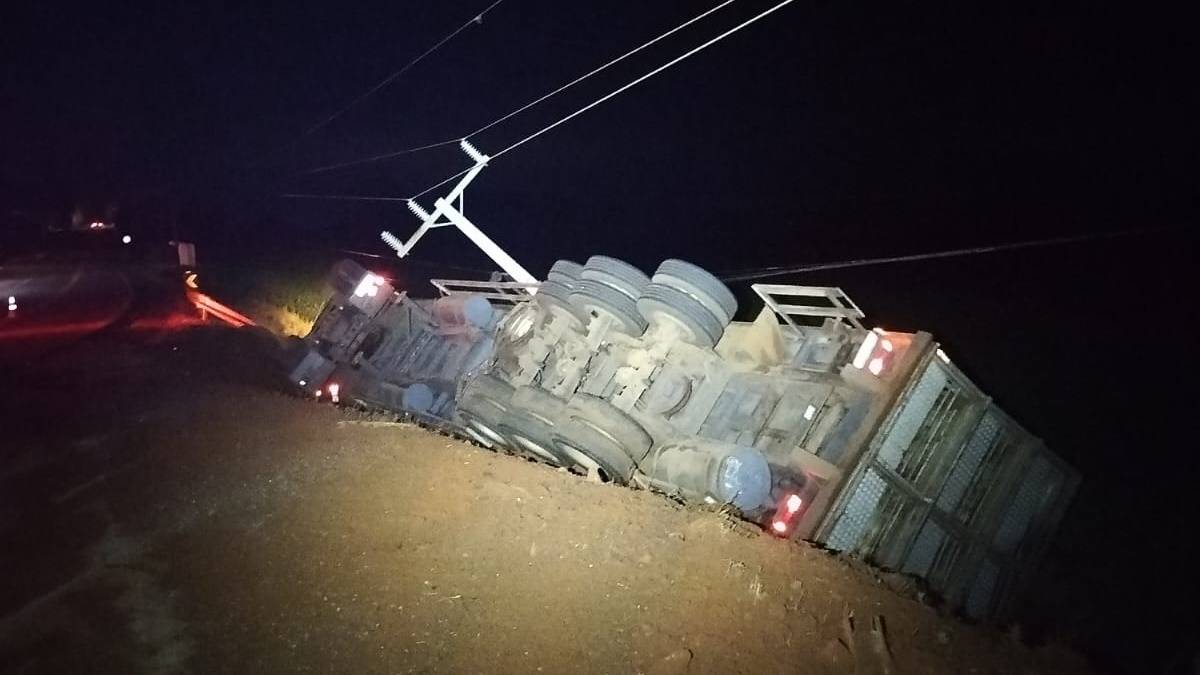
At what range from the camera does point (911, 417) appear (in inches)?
293

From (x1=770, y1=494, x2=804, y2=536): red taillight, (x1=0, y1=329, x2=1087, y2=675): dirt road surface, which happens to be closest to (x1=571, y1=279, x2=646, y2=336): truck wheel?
(x1=0, y1=329, x2=1087, y2=675): dirt road surface

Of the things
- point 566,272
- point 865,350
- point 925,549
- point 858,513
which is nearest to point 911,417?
point 865,350

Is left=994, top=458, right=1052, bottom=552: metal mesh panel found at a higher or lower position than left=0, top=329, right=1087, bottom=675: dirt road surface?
higher

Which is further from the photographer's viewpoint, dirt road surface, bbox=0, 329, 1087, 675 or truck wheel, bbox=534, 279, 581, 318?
truck wheel, bbox=534, 279, 581, 318

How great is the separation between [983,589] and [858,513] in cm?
244

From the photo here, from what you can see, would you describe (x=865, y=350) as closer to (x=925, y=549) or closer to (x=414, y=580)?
(x=925, y=549)

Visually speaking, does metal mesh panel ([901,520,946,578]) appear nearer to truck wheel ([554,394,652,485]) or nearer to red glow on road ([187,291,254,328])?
truck wheel ([554,394,652,485])

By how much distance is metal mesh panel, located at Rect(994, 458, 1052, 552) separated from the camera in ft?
27.8

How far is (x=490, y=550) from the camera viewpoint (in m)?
6.07

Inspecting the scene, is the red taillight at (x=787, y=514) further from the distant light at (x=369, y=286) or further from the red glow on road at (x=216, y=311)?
the red glow on road at (x=216, y=311)

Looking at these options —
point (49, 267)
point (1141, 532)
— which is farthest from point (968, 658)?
point (49, 267)

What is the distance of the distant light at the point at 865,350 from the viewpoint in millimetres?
7418

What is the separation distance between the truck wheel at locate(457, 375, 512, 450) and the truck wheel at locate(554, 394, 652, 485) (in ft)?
3.44

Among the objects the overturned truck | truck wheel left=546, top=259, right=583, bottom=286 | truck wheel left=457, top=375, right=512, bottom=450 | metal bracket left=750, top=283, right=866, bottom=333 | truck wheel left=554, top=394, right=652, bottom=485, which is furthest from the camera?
truck wheel left=546, top=259, right=583, bottom=286
